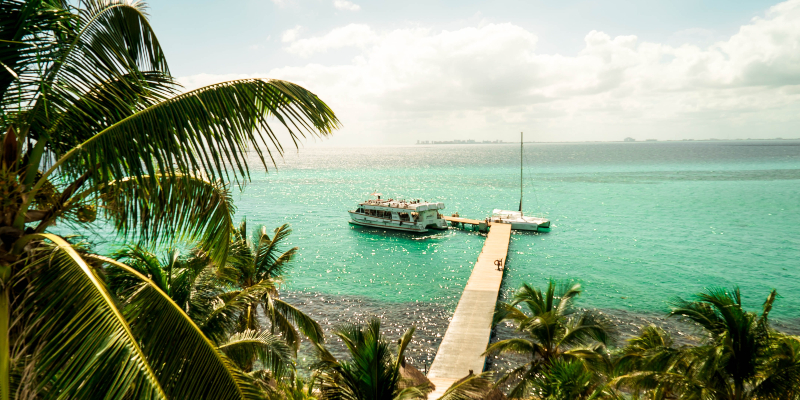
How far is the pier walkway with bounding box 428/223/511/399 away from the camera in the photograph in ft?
59.8

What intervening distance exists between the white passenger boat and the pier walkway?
59.7 ft

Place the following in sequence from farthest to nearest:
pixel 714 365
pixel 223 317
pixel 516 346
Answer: pixel 516 346 → pixel 223 317 → pixel 714 365

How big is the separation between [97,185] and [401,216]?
49.6m

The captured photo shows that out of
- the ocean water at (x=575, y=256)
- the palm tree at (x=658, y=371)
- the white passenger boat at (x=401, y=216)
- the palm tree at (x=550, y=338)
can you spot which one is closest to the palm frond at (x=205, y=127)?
the palm tree at (x=658, y=371)

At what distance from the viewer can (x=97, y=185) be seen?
12.9 ft

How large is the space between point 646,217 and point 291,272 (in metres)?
50.5

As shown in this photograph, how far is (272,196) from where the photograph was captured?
8762 centimetres

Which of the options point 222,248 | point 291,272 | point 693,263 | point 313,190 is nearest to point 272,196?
point 313,190

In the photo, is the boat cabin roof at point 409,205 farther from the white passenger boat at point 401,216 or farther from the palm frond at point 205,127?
the palm frond at point 205,127

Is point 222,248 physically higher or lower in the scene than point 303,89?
lower

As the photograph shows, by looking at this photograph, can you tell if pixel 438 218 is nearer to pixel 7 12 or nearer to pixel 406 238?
pixel 406 238

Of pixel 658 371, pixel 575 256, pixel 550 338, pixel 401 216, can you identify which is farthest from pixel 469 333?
pixel 401 216

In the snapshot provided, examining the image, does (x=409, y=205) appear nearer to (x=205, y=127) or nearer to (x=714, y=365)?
(x=714, y=365)

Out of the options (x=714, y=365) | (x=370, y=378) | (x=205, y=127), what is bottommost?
Result: (x=714, y=365)
